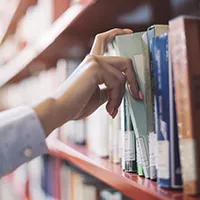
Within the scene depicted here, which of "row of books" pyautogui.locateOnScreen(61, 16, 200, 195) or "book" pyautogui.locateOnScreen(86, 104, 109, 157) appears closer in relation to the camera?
"row of books" pyautogui.locateOnScreen(61, 16, 200, 195)

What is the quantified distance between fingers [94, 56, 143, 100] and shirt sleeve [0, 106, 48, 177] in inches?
6.4

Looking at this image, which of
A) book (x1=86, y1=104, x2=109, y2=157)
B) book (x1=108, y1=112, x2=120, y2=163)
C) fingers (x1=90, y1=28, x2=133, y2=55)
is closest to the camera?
fingers (x1=90, y1=28, x2=133, y2=55)

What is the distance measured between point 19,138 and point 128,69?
21cm

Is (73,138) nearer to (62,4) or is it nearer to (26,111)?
(62,4)

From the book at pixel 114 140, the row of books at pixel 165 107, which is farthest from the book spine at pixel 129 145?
the book at pixel 114 140

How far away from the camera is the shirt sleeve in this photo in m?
0.64

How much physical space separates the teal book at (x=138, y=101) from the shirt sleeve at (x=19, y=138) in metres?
0.16

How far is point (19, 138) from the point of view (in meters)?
0.65

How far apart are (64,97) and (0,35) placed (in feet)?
7.40

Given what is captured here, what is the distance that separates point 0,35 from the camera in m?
2.79

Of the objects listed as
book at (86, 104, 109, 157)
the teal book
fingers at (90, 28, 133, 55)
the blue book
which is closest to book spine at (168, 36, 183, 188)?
the blue book

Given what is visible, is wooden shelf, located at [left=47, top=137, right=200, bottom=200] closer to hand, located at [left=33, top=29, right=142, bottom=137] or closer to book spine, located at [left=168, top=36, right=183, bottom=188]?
book spine, located at [left=168, top=36, right=183, bottom=188]

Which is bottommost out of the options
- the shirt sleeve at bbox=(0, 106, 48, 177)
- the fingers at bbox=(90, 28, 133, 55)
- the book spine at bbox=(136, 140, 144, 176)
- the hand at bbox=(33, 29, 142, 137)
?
the book spine at bbox=(136, 140, 144, 176)

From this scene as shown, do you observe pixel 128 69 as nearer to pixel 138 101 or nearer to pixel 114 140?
pixel 138 101
